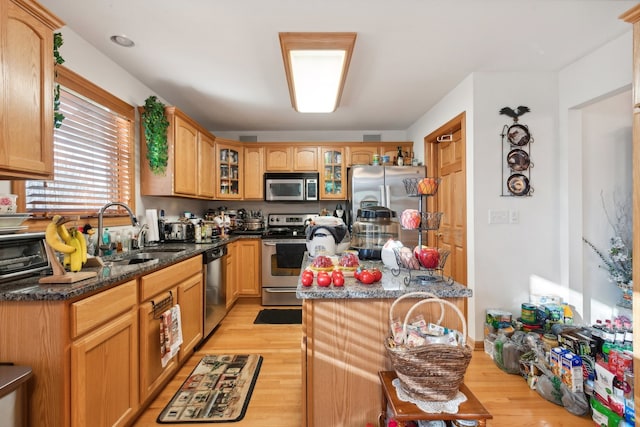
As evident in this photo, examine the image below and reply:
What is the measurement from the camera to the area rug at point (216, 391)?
1831 mm

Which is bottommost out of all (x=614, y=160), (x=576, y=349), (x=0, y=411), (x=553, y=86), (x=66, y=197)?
(x=576, y=349)

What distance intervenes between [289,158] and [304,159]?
0.23 meters

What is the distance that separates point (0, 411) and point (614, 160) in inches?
165

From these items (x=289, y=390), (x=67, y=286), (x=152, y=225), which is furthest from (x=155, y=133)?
(x=289, y=390)

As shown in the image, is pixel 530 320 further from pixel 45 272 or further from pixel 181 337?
pixel 45 272

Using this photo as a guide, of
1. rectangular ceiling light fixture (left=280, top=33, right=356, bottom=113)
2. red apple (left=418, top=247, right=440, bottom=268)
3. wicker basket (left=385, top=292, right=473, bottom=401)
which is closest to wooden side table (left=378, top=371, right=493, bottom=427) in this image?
wicker basket (left=385, top=292, right=473, bottom=401)

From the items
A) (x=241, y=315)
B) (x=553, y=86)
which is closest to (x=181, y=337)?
(x=241, y=315)

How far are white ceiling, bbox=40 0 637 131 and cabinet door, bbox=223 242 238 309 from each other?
1.86m

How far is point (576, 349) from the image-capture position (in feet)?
6.57

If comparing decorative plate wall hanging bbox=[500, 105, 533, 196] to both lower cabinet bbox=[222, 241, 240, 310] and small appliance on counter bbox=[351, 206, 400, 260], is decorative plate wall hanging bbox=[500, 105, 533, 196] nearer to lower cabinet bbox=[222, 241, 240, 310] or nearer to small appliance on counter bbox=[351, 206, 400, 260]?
small appliance on counter bbox=[351, 206, 400, 260]

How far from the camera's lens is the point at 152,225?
9.93 feet

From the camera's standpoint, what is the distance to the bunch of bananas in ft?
4.57

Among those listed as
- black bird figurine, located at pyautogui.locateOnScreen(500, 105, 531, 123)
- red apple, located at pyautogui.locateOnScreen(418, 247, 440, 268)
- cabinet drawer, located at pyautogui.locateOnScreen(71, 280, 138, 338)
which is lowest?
cabinet drawer, located at pyautogui.locateOnScreen(71, 280, 138, 338)

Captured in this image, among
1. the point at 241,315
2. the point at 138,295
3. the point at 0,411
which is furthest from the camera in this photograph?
the point at 241,315
